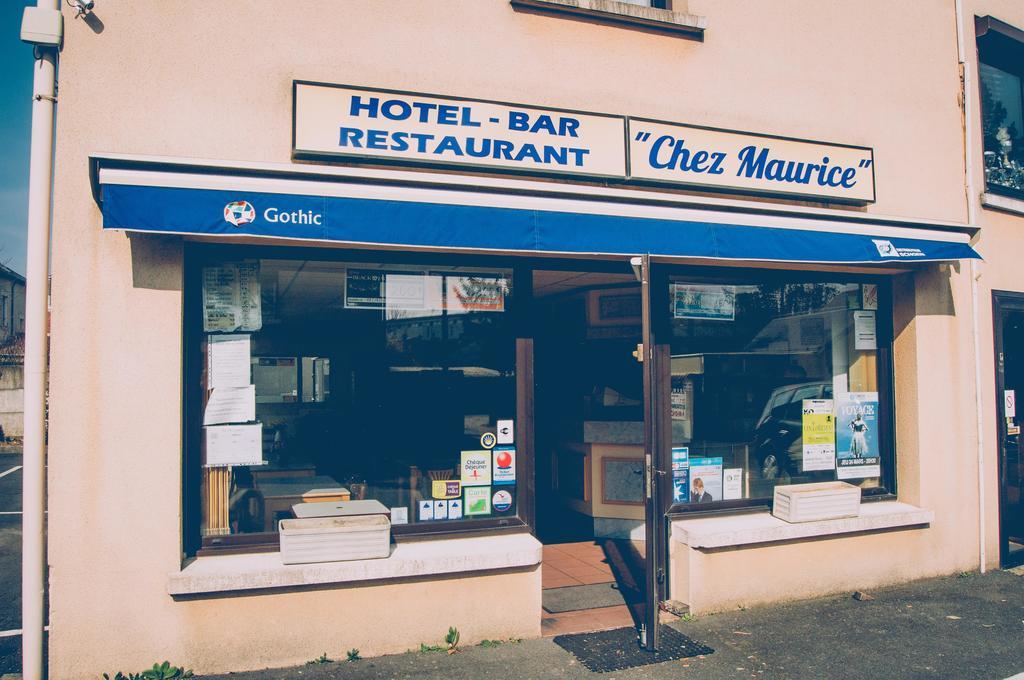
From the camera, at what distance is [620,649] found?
5301 millimetres

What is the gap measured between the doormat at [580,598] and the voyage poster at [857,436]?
245cm

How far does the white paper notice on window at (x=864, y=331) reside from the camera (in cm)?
726

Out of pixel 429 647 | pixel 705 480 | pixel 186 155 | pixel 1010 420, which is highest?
pixel 186 155

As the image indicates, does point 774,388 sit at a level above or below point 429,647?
above

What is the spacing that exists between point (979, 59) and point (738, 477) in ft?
17.5

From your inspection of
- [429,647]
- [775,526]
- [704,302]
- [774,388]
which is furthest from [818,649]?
[704,302]

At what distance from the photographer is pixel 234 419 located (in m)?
5.12

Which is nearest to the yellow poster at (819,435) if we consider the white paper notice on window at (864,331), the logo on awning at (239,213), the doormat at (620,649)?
the white paper notice on window at (864,331)

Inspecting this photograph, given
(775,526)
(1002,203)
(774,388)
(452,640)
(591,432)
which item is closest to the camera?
(452,640)

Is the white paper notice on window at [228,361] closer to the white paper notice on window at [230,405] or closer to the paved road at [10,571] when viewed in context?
the white paper notice on window at [230,405]

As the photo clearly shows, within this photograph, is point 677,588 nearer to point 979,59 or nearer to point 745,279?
point 745,279

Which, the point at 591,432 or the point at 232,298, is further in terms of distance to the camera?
the point at 591,432

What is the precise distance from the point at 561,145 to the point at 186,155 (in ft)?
8.64

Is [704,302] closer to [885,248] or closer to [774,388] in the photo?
[774,388]
